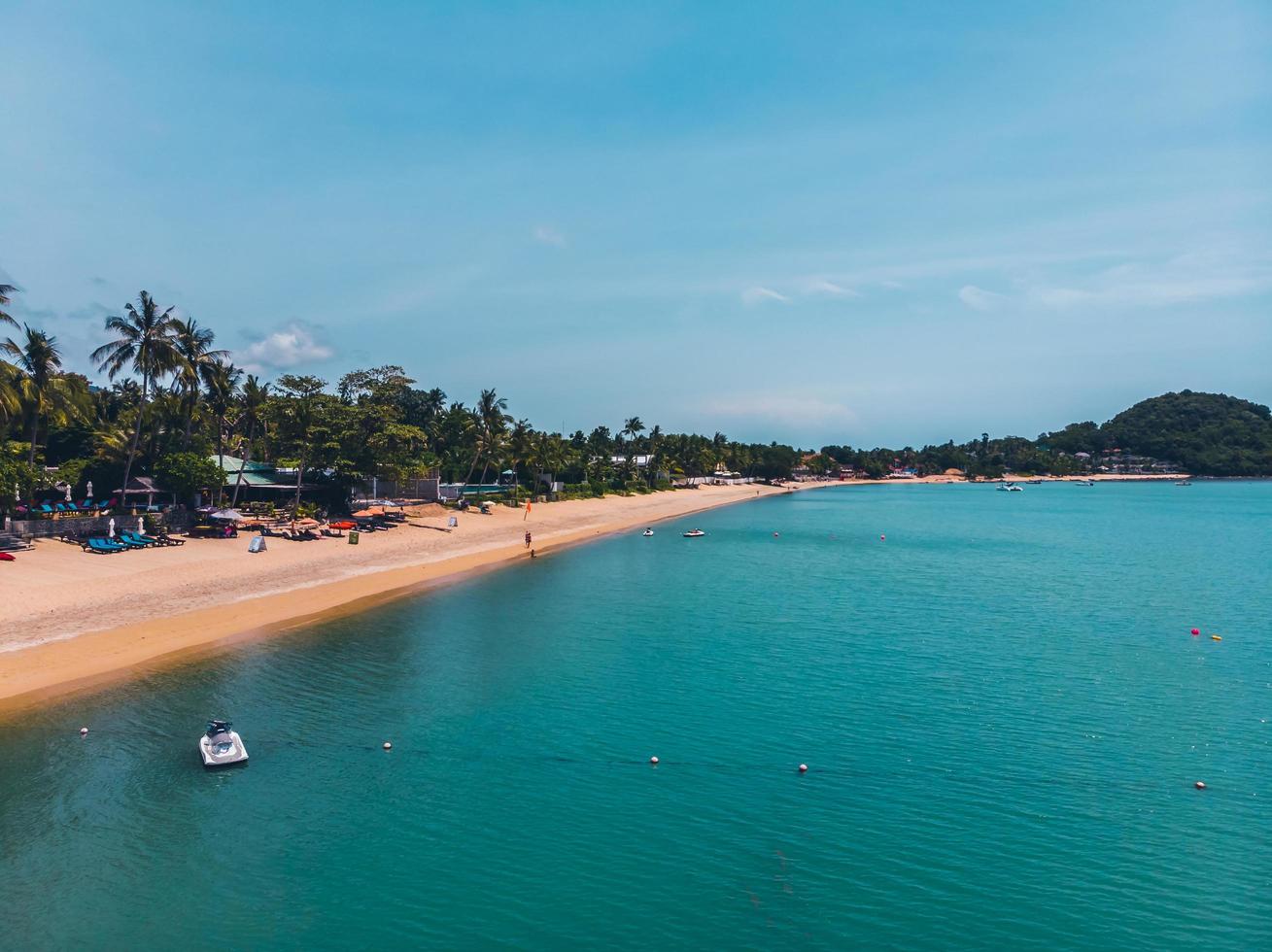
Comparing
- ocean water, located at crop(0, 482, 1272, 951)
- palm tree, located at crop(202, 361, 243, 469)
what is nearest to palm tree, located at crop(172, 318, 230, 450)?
palm tree, located at crop(202, 361, 243, 469)

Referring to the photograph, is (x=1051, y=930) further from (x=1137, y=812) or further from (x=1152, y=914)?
(x=1137, y=812)

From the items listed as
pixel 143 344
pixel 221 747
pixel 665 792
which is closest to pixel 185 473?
pixel 143 344

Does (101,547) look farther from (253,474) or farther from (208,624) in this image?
(253,474)

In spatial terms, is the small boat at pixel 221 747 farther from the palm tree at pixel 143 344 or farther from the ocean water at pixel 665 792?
the palm tree at pixel 143 344

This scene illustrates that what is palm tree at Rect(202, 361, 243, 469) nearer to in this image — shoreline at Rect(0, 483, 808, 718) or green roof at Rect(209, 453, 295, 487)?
green roof at Rect(209, 453, 295, 487)

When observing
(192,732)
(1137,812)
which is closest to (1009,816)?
(1137,812)

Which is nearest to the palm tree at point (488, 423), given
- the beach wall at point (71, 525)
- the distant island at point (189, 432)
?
the distant island at point (189, 432)
